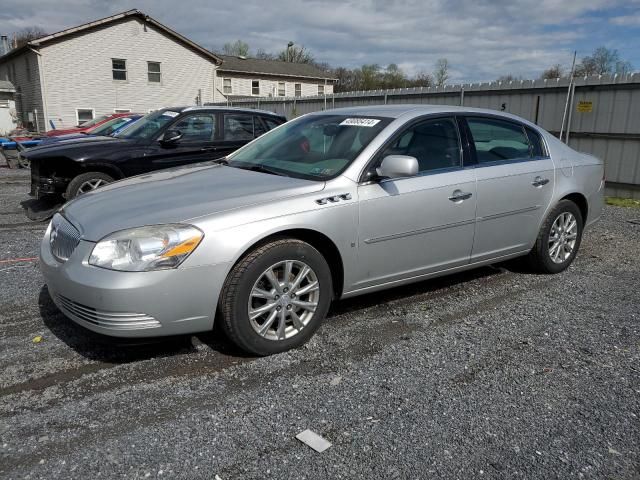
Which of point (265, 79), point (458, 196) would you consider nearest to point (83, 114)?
point (265, 79)

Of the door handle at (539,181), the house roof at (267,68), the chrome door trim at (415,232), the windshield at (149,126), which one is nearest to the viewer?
the chrome door trim at (415,232)

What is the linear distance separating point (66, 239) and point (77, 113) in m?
27.6

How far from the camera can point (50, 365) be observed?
3.29 m

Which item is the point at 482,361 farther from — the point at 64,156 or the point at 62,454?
the point at 64,156

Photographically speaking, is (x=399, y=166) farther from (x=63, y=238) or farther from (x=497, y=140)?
(x=63, y=238)

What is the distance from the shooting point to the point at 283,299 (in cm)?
339

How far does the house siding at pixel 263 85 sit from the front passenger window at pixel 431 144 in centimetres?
3089

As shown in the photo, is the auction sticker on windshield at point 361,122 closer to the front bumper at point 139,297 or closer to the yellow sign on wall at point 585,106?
the front bumper at point 139,297

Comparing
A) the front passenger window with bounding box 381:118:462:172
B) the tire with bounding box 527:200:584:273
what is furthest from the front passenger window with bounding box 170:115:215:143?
the tire with bounding box 527:200:584:273

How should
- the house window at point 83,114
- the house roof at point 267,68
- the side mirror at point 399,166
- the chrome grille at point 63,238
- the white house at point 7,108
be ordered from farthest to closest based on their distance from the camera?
the house roof at point 267,68 < the white house at point 7,108 < the house window at point 83,114 < the side mirror at point 399,166 < the chrome grille at point 63,238

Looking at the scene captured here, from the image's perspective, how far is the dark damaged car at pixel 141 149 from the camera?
749 centimetres

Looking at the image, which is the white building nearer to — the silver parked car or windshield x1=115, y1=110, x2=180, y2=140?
windshield x1=115, y1=110, x2=180, y2=140

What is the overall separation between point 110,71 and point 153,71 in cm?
239

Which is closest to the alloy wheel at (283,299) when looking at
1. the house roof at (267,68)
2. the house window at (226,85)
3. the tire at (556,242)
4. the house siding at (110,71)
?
the tire at (556,242)
